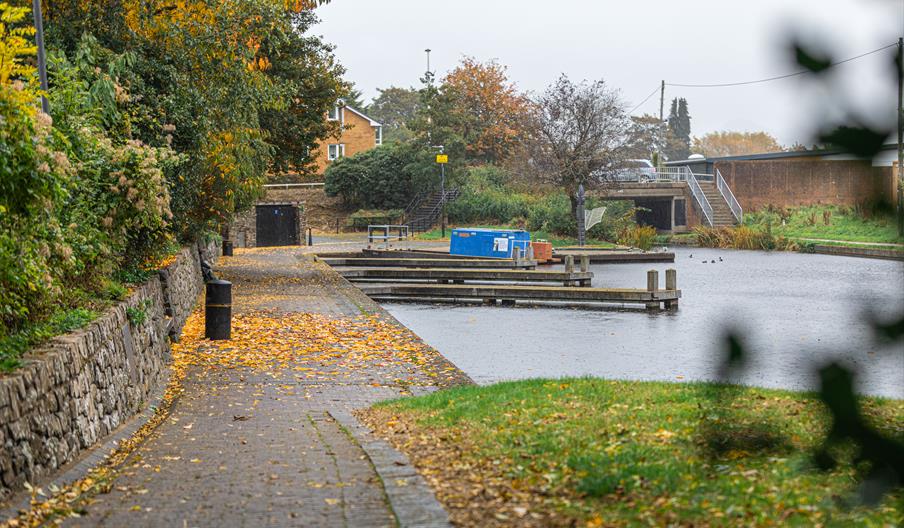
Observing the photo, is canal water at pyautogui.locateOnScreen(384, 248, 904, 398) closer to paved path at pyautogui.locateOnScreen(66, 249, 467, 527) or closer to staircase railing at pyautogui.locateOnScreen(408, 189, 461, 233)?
paved path at pyautogui.locateOnScreen(66, 249, 467, 527)

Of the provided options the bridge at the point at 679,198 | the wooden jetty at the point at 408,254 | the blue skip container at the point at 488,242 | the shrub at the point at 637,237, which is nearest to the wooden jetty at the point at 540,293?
the wooden jetty at the point at 408,254

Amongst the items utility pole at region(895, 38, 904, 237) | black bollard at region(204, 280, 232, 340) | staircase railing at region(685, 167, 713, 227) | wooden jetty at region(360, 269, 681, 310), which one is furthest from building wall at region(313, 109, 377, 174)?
utility pole at region(895, 38, 904, 237)

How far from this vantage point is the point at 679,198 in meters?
62.8

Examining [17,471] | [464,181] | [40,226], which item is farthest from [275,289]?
[464,181]

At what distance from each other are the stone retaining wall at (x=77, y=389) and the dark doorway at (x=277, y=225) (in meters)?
42.7

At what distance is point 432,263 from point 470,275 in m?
4.59

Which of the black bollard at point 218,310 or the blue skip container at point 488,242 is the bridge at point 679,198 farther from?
the black bollard at point 218,310

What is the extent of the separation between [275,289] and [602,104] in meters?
33.3

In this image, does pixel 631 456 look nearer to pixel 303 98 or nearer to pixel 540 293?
pixel 540 293

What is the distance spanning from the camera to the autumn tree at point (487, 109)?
67875mm

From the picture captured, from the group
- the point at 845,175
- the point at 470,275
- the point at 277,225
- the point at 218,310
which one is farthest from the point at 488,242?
the point at 845,175

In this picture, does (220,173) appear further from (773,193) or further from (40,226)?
(773,193)

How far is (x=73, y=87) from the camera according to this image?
12117mm

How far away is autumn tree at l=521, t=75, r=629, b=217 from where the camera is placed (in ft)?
169
